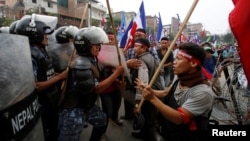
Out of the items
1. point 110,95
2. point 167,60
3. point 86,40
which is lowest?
point 110,95

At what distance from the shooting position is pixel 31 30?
3.22m

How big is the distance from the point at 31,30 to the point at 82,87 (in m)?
1.02

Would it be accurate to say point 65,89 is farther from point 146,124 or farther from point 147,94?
point 146,124

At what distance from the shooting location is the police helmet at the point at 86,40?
3.20m

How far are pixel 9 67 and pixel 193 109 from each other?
145 cm

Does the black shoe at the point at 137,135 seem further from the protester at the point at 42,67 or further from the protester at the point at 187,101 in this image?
the protester at the point at 187,101

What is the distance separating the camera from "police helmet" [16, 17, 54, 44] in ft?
10.6

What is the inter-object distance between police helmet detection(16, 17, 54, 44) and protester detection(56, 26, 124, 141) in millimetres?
459

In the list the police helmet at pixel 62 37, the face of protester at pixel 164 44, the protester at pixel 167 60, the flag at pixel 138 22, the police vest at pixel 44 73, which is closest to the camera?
the police vest at pixel 44 73

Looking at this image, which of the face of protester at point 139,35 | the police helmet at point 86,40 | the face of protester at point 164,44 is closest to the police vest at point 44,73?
the police helmet at point 86,40

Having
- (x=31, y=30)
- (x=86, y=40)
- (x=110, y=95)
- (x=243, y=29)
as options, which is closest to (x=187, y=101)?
(x=243, y=29)

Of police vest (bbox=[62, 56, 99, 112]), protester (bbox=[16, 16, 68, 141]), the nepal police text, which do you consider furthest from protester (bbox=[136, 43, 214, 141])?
protester (bbox=[16, 16, 68, 141])

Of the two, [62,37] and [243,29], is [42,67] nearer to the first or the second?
[62,37]

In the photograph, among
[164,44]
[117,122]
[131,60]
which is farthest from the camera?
[164,44]
